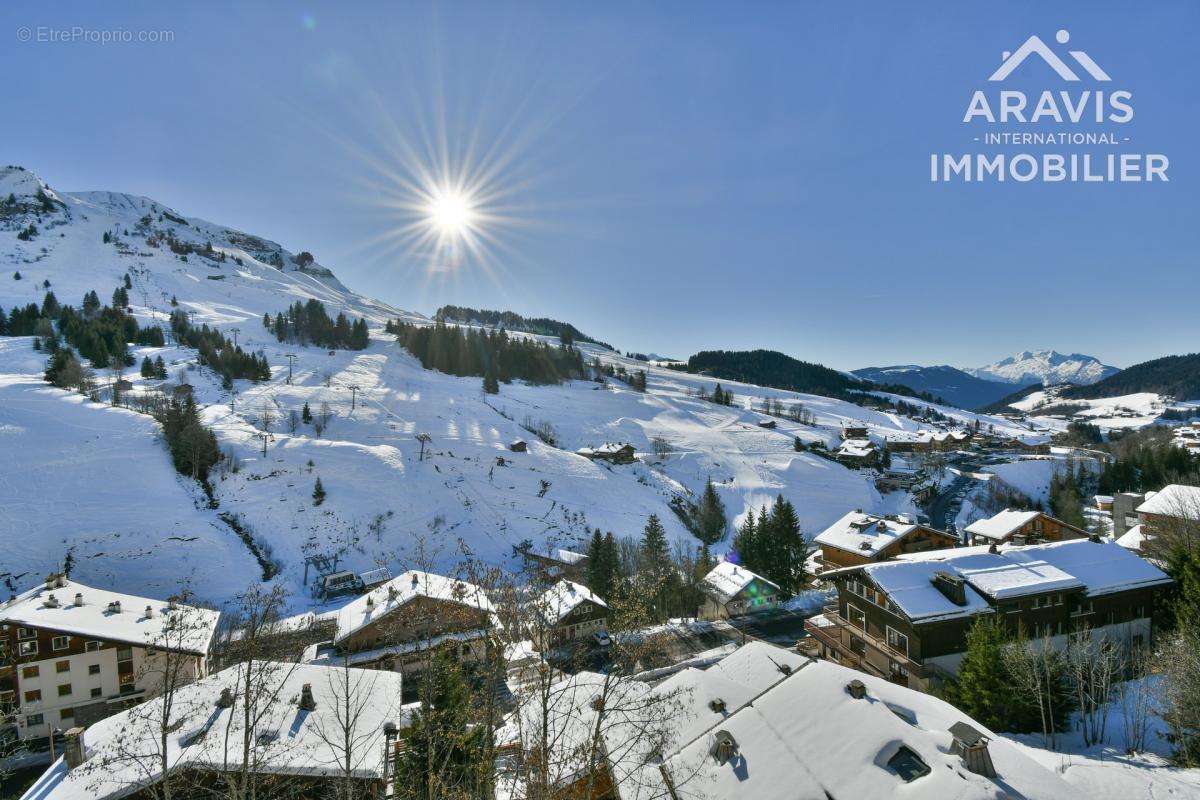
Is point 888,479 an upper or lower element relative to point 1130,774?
lower

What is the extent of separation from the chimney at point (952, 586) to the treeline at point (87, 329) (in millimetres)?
123619

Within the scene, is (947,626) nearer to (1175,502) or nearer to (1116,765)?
(1116,765)

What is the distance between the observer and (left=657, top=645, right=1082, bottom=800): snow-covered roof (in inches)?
533

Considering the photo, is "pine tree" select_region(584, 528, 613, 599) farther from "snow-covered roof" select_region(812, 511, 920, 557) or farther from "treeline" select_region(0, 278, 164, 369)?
"treeline" select_region(0, 278, 164, 369)

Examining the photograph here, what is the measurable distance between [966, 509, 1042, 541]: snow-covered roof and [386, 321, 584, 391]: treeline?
345 ft

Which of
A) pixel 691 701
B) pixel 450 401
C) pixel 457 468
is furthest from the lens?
pixel 450 401

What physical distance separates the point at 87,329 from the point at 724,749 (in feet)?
443

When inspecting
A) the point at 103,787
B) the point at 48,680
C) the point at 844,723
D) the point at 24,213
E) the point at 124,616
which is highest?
the point at 24,213

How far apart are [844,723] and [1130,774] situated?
879 cm

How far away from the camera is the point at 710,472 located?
91.5 meters

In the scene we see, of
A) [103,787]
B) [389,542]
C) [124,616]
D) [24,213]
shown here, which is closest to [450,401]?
[389,542]

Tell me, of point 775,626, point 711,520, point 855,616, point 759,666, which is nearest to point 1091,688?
point 855,616

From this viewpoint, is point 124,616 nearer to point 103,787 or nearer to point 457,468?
point 103,787

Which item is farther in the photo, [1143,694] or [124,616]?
[124,616]
